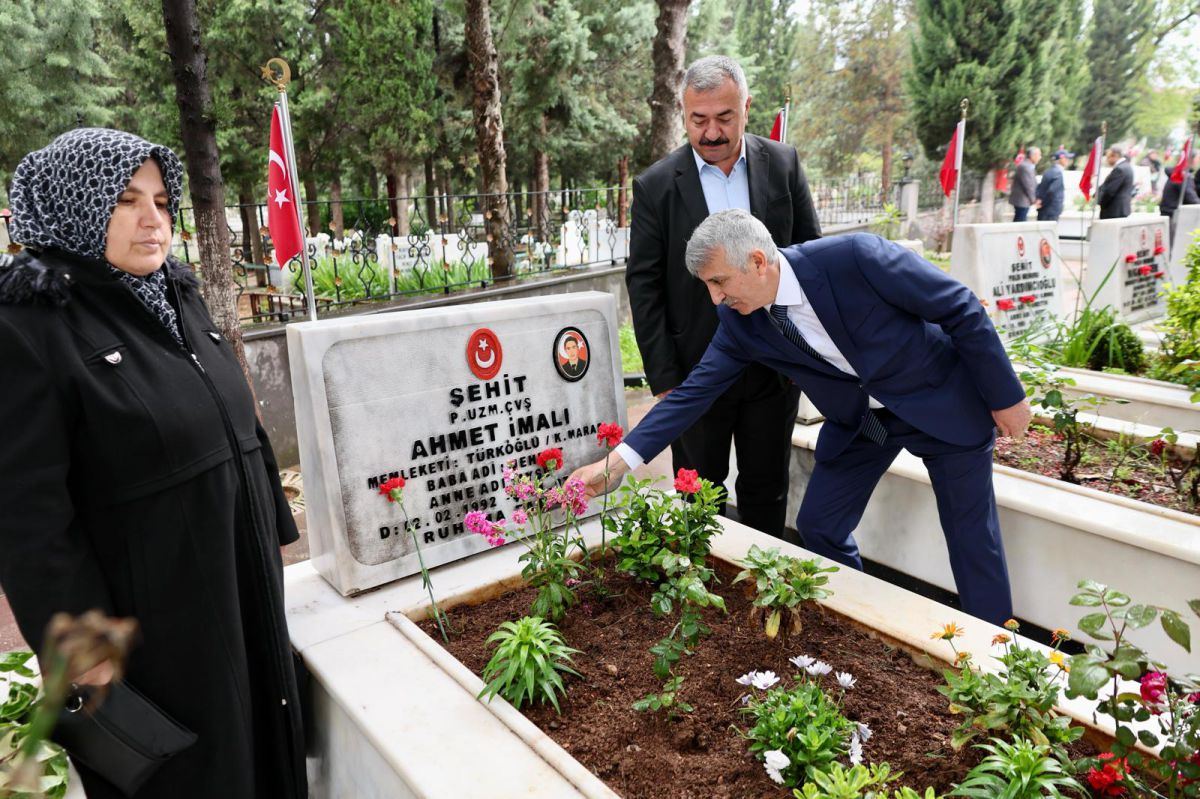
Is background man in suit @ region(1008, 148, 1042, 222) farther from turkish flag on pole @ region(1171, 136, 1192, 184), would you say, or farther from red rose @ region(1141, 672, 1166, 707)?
red rose @ region(1141, 672, 1166, 707)

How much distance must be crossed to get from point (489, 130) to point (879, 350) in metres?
6.84

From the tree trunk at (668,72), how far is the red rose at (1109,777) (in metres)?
6.72

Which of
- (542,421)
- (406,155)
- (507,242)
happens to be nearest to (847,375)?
(542,421)

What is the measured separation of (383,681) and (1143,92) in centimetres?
4340

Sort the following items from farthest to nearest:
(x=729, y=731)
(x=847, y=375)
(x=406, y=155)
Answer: (x=406, y=155) → (x=847, y=375) → (x=729, y=731)

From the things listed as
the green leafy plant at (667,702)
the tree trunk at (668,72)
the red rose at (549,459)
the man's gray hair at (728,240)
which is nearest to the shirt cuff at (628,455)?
the red rose at (549,459)

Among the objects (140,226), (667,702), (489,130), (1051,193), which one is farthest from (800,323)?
(1051,193)

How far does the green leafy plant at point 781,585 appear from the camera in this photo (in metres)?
2.09

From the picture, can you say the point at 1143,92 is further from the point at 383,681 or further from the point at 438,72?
the point at 383,681

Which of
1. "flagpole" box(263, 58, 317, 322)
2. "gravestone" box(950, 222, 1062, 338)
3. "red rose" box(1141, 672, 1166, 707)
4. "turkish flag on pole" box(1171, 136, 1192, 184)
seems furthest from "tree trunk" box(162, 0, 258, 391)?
"turkish flag on pole" box(1171, 136, 1192, 184)

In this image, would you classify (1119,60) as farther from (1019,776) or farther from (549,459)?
(1019,776)

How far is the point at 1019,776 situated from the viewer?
1.49 m

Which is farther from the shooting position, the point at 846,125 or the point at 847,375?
the point at 846,125

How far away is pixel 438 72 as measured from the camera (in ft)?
48.4
